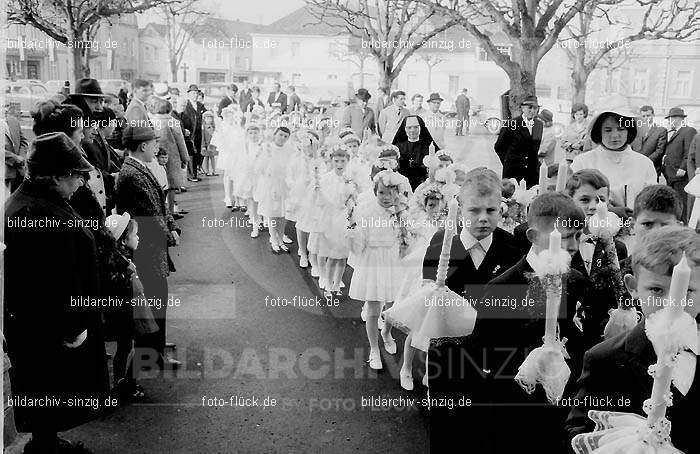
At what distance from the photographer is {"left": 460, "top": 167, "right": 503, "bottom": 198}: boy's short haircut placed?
3730 mm

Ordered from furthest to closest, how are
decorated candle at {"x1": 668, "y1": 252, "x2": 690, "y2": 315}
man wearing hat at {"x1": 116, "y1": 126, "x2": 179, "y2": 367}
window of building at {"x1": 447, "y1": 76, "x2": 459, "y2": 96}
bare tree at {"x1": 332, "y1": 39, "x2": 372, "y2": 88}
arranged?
1. window of building at {"x1": 447, "y1": 76, "x2": 459, "y2": 96}
2. bare tree at {"x1": 332, "y1": 39, "x2": 372, "y2": 88}
3. man wearing hat at {"x1": 116, "y1": 126, "x2": 179, "y2": 367}
4. decorated candle at {"x1": 668, "y1": 252, "x2": 690, "y2": 315}

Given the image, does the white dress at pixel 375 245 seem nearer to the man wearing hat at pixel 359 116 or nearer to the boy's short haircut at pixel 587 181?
the boy's short haircut at pixel 587 181

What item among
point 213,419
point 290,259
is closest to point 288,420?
point 213,419

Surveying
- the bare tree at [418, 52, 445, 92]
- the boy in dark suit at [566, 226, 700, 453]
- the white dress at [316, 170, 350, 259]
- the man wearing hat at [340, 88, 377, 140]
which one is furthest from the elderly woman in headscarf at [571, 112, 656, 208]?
the bare tree at [418, 52, 445, 92]

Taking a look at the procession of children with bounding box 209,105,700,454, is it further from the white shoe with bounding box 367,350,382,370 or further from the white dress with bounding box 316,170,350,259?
the white dress with bounding box 316,170,350,259

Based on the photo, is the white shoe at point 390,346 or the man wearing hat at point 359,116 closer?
the white shoe at point 390,346

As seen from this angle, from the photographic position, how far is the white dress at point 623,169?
18.2ft

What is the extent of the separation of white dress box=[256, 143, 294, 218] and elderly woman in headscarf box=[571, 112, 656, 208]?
207 inches

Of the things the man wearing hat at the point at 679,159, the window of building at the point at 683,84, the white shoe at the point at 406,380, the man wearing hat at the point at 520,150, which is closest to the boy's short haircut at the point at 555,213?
the white shoe at the point at 406,380

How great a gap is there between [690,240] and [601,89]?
46041 millimetres

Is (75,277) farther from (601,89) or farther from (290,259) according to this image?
(601,89)

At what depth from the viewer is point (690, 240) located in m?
2.29

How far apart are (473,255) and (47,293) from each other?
8.32ft

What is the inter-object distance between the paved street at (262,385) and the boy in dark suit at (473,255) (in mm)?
935
